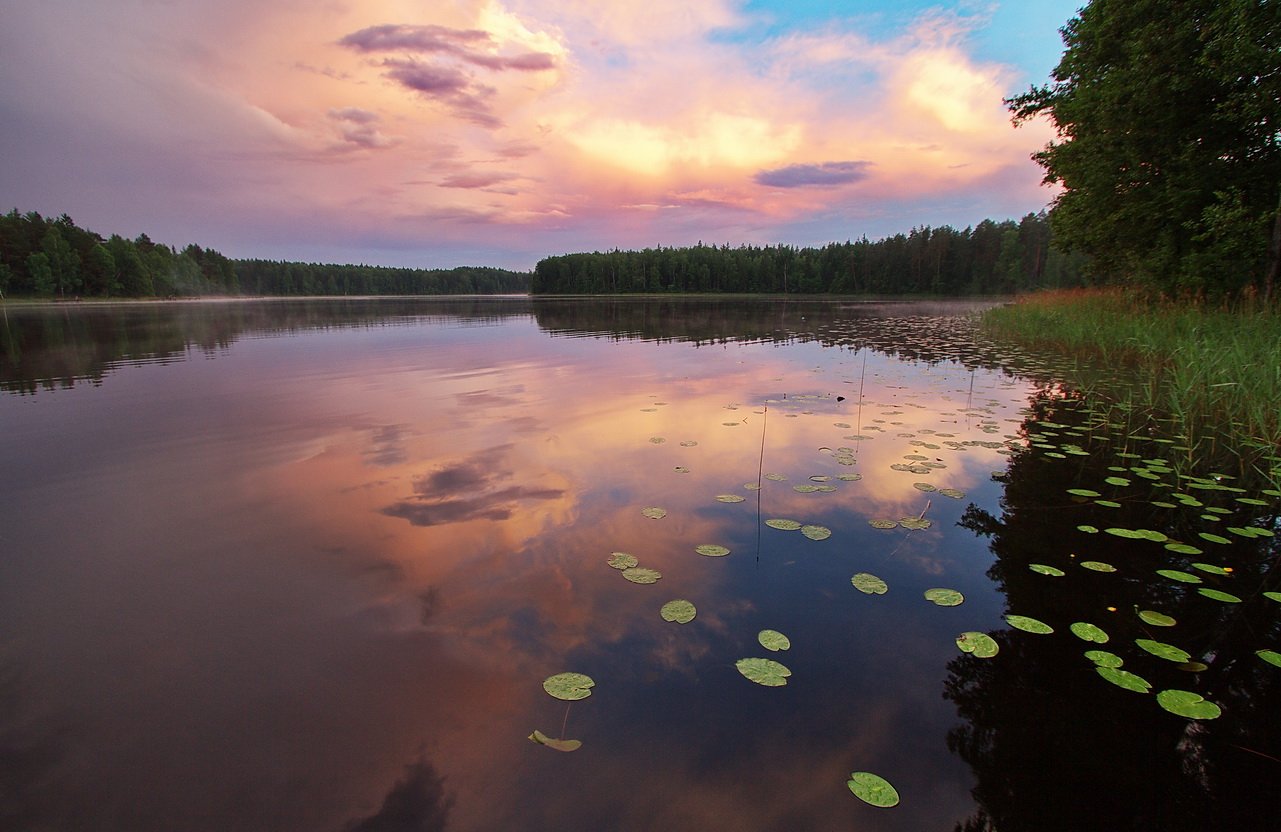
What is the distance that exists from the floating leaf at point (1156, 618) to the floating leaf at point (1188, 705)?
699 mm

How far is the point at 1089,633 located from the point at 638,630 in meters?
2.74

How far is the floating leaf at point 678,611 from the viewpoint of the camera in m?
3.54

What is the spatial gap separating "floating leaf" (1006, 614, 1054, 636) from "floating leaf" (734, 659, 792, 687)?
62.6 inches

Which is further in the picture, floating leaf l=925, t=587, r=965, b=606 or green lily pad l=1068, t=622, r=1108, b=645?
floating leaf l=925, t=587, r=965, b=606

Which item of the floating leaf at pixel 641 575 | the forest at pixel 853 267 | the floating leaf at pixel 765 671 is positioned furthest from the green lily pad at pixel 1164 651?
the forest at pixel 853 267

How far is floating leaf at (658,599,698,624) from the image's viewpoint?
3.54 meters

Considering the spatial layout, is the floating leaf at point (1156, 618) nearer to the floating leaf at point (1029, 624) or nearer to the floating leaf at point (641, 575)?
the floating leaf at point (1029, 624)

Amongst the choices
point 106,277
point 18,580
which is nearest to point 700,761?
point 18,580

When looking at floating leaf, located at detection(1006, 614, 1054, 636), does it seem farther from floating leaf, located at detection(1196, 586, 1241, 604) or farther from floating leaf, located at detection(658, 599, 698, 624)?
floating leaf, located at detection(658, 599, 698, 624)

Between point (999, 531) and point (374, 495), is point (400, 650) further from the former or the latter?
point (999, 531)

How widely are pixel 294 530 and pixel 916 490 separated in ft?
20.4

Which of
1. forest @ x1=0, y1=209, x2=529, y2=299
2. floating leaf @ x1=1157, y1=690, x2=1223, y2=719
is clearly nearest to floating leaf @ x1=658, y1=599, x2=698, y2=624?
floating leaf @ x1=1157, y1=690, x2=1223, y2=719

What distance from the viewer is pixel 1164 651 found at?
9.96 feet

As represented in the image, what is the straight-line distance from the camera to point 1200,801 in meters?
2.20
